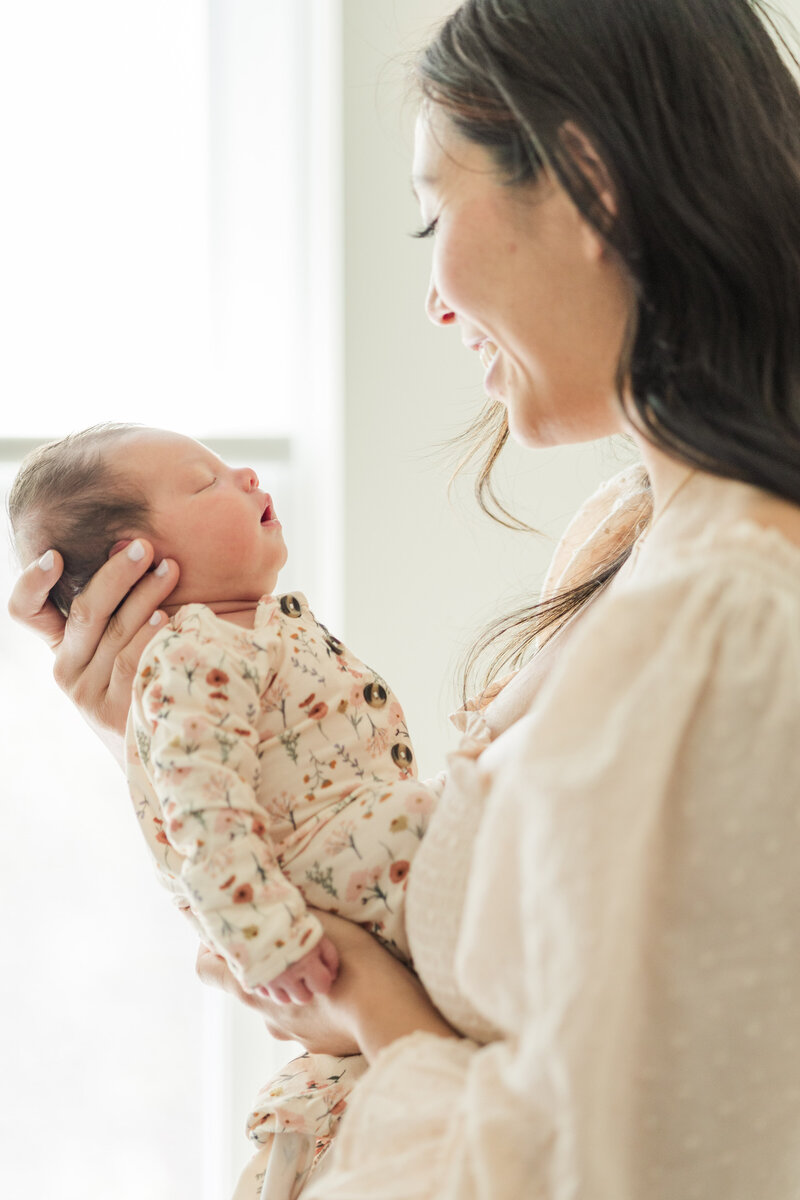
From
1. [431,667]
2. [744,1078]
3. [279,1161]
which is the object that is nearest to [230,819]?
[279,1161]

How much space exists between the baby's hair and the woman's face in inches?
14.8

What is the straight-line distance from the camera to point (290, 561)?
2.04 metres

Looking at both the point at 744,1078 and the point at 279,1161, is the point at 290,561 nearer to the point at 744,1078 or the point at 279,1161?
the point at 279,1161

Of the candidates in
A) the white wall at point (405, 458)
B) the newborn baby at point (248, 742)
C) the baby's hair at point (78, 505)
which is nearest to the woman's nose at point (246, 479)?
the newborn baby at point (248, 742)

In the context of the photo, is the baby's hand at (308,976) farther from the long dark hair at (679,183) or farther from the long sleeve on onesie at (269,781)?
the long dark hair at (679,183)

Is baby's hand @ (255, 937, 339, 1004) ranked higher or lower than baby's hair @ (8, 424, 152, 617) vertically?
lower

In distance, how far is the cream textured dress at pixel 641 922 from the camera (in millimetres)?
632

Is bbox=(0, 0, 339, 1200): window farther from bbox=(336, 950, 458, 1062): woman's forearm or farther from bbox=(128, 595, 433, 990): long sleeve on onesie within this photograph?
bbox=(336, 950, 458, 1062): woman's forearm

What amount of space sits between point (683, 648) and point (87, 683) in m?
0.69

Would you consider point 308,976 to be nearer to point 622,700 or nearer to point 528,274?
point 622,700

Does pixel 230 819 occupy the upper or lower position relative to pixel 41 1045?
upper

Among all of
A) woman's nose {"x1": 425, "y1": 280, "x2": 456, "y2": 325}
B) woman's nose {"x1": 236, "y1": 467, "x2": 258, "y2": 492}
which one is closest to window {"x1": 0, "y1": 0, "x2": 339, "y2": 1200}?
woman's nose {"x1": 236, "y1": 467, "x2": 258, "y2": 492}

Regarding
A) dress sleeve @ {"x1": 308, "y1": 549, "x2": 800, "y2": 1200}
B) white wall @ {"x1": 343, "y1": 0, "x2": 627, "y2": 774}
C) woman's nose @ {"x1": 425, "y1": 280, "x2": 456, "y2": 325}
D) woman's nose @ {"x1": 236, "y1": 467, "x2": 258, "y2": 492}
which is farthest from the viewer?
white wall @ {"x1": 343, "y1": 0, "x2": 627, "y2": 774}

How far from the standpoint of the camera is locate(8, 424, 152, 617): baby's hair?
109cm
